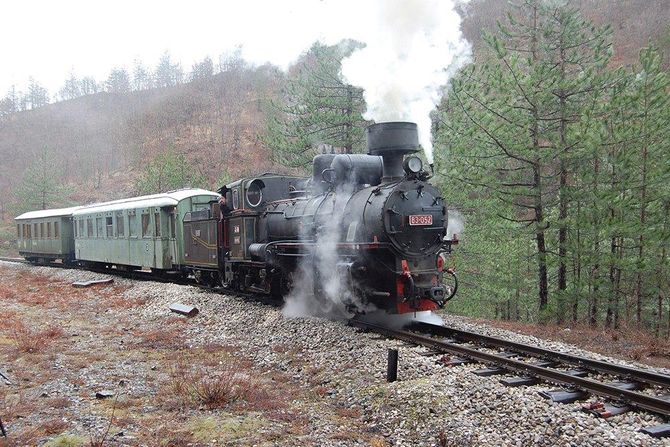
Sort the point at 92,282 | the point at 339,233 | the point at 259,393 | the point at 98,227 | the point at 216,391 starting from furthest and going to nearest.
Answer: the point at 98,227, the point at 92,282, the point at 339,233, the point at 259,393, the point at 216,391

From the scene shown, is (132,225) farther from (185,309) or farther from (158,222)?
(185,309)

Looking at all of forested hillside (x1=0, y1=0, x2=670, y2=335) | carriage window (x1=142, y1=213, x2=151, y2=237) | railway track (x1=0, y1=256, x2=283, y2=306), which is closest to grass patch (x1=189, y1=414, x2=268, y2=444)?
railway track (x1=0, y1=256, x2=283, y2=306)

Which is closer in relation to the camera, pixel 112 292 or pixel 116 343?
pixel 116 343

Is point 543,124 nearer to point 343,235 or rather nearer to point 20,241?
point 343,235

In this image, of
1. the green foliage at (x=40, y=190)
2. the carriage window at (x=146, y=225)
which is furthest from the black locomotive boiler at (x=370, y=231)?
the green foliage at (x=40, y=190)

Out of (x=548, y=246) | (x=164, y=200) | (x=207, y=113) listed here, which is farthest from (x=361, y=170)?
(x=207, y=113)

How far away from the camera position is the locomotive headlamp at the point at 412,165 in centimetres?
909

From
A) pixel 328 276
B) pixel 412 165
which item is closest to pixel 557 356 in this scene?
pixel 412 165

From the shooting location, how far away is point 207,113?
70688 millimetres

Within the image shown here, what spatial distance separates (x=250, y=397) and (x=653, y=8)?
211ft

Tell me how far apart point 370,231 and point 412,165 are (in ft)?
4.38

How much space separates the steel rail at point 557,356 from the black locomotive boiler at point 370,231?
1.69ft

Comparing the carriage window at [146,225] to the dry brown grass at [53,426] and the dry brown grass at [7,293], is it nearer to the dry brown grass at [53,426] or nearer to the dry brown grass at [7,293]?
the dry brown grass at [7,293]

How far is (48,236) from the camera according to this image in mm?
27703
